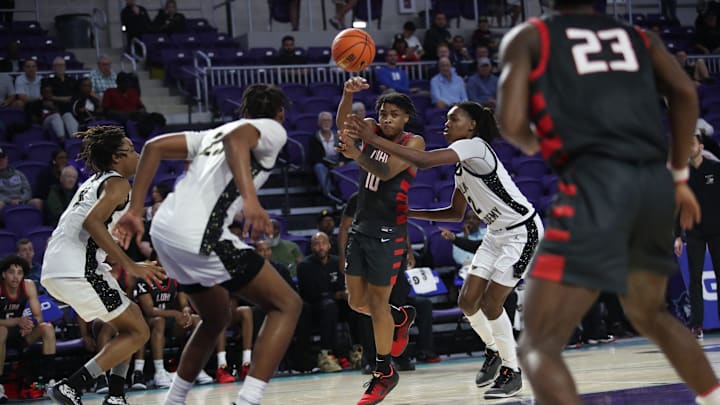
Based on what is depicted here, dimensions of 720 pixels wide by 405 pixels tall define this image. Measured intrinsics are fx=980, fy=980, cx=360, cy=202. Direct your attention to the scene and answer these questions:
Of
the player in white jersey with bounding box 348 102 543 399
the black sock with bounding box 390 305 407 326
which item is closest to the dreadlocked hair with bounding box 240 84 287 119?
the player in white jersey with bounding box 348 102 543 399

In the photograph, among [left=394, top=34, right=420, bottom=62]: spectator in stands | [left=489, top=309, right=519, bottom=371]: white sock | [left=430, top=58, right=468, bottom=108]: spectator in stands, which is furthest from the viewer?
[left=394, top=34, right=420, bottom=62]: spectator in stands

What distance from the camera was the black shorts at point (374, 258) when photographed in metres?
6.83

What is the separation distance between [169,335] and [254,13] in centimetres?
1164

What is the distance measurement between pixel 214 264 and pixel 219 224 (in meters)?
0.19

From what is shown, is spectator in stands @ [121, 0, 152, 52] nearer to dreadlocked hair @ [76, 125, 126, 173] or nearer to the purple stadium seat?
the purple stadium seat

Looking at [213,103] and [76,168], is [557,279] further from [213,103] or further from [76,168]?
[213,103]

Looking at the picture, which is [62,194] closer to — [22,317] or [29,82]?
[22,317]

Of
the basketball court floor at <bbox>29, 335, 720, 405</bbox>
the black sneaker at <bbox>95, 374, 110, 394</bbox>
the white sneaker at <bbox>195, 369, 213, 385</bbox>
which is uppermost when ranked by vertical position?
the basketball court floor at <bbox>29, 335, 720, 405</bbox>

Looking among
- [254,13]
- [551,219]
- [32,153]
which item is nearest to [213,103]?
[32,153]

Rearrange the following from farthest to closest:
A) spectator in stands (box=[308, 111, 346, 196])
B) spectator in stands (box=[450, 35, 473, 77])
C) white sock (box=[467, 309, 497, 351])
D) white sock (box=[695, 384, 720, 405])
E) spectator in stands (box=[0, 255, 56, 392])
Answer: spectator in stands (box=[450, 35, 473, 77]) < spectator in stands (box=[308, 111, 346, 196]) < spectator in stands (box=[0, 255, 56, 392]) < white sock (box=[467, 309, 497, 351]) < white sock (box=[695, 384, 720, 405])

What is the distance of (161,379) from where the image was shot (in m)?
9.41

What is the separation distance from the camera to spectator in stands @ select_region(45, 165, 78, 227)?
35.7ft

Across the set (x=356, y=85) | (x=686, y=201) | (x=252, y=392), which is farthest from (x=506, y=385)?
(x=686, y=201)

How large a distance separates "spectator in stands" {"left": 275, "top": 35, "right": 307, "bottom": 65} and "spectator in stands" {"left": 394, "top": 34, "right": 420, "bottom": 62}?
67.3 inches
